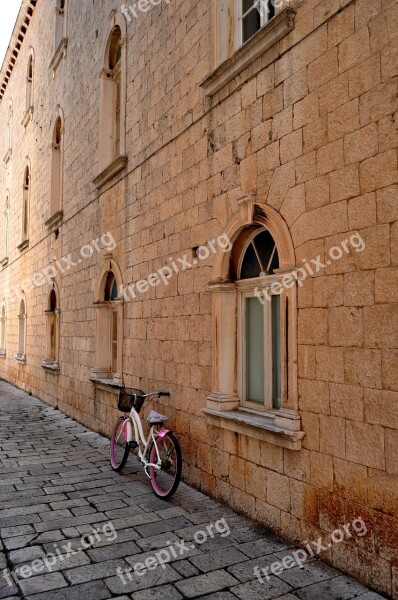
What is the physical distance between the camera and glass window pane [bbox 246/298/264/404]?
4.76m

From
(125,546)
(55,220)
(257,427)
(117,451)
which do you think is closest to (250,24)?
(257,427)

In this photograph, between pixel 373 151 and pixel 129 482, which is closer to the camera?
pixel 373 151

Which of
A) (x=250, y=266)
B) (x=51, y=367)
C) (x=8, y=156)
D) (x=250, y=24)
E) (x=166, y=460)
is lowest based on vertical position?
(x=166, y=460)

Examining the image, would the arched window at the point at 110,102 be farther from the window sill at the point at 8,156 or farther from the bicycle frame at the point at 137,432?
the window sill at the point at 8,156

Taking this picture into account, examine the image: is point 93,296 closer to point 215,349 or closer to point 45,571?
point 215,349

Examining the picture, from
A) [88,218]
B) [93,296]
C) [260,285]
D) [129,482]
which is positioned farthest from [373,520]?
[88,218]

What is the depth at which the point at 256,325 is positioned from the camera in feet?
15.9

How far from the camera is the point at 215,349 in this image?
5.04 m

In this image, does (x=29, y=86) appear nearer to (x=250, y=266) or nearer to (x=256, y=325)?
(x=250, y=266)

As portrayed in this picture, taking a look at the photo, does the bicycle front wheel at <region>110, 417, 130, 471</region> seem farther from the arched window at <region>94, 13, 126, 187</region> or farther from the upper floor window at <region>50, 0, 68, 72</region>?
the upper floor window at <region>50, 0, 68, 72</region>

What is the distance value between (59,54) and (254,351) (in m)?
10.3

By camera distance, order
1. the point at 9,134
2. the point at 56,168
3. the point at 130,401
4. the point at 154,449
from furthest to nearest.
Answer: the point at 9,134 < the point at 56,168 < the point at 130,401 < the point at 154,449

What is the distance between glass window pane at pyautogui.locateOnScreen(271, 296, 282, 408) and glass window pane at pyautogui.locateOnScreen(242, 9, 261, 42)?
2768 millimetres

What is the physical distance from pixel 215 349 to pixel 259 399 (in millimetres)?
676
